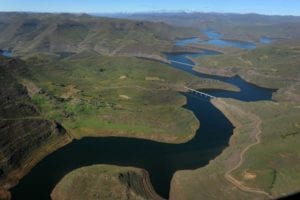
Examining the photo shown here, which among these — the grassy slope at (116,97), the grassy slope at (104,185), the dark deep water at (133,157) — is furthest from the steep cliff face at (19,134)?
the grassy slope at (104,185)

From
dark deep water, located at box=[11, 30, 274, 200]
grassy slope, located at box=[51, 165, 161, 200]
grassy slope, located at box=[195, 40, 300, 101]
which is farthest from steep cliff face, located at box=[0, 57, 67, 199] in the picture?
grassy slope, located at box=[195, 40, 300, 101]

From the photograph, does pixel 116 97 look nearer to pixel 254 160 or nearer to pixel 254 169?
pixel 254 160

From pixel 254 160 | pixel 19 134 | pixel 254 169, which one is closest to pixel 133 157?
pixel 254 169

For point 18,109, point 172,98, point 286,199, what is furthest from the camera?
point 172,98

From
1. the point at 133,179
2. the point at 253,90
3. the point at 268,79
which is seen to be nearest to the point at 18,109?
the point at 133,179

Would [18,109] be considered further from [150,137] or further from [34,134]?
[150,137]

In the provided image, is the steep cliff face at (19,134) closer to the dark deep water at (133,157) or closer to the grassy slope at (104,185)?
the dark deep water at (133,157)
